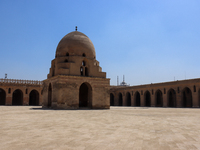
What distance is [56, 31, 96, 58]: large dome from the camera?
22.4m

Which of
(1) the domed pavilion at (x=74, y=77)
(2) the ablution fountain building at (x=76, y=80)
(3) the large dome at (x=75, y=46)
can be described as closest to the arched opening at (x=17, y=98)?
(2) the ablution fountain building at (x=76, y=80)

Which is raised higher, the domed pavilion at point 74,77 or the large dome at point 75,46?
the large dome at point 75,46

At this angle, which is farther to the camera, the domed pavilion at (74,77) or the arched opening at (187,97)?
the arched opening at (187,97)

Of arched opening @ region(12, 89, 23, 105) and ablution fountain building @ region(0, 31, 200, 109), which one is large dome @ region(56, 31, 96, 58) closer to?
ablution fountain building @ region(0, 31, 200, 109)

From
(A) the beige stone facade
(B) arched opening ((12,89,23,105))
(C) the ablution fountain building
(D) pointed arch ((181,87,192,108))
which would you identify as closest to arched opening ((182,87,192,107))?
(D) pointed arch ((181,87,192,108))

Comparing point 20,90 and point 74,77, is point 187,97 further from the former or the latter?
point 20,90

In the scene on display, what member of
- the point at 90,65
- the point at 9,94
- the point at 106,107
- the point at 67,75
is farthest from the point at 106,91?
the point at 9,94

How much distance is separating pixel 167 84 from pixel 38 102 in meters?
24.1

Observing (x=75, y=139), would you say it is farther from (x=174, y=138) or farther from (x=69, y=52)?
(x=69, y=52)

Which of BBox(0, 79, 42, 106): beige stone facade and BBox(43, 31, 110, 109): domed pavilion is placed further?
BBox(0, 79, 42, 106): beige stone facade

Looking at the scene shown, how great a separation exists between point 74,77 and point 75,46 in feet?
12.8

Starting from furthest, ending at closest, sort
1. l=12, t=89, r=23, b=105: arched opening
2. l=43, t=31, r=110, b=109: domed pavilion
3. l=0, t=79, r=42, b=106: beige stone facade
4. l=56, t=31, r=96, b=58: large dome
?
l=12, t=89, r=23, b=105: arched opening, l=0, t=79, r=42, b=106: beige stone facade, l=56, t=31, r=96, b=58: large dome, l=43, t=31, r=110, b=109: domed pavilion

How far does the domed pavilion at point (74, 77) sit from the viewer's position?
65.7 feet

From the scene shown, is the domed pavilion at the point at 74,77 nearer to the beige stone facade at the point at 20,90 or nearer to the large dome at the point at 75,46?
the large dome at the point at 75,46
